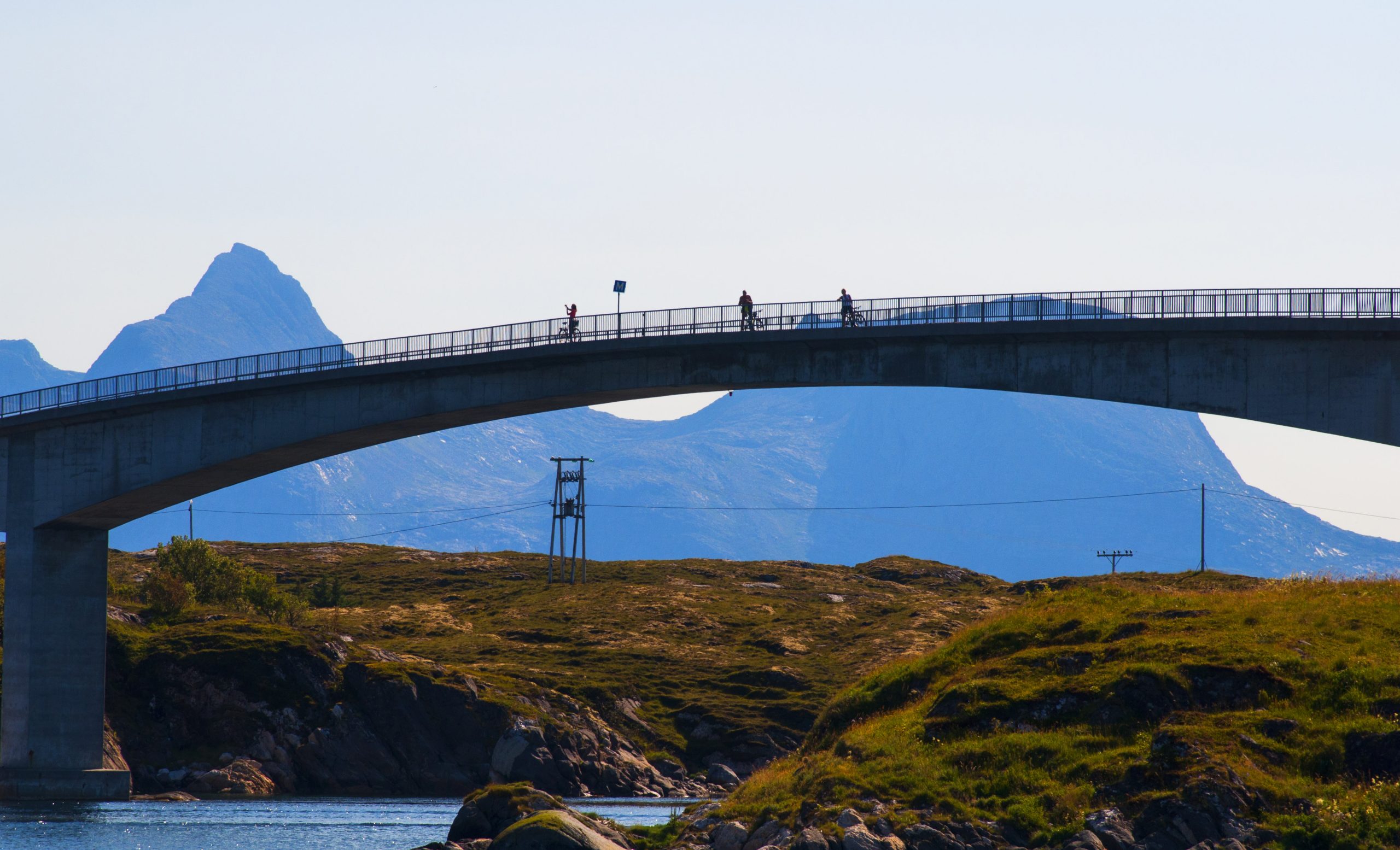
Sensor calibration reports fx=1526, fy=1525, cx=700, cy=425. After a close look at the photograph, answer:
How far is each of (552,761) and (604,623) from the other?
1729 inches

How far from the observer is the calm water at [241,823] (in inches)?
2340

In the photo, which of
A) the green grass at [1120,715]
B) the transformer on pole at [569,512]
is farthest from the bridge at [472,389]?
the transformer on pole at [569,512]

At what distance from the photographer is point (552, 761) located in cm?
9781

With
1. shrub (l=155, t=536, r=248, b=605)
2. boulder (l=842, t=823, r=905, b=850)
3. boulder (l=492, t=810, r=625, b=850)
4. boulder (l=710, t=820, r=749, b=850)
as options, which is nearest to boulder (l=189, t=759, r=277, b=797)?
shrub (l=155, t=536, r=248, b=605)

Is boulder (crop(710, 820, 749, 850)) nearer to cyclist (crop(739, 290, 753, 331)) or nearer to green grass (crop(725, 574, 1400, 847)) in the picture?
green grass (crop(725, 574, 1400, 847))

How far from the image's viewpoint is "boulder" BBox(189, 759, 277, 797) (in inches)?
3548

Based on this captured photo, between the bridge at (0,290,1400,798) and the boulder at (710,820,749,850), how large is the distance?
2340 cm

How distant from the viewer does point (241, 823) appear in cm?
7062

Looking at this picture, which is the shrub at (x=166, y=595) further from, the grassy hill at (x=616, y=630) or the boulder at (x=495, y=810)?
the boulder at (x=495, y=810)

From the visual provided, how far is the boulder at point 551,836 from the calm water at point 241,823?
49.6ft

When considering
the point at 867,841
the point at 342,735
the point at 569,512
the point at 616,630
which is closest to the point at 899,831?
the point at 867,841

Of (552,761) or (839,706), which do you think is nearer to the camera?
(839,706)

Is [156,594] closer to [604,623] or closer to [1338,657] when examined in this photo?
[604,623]

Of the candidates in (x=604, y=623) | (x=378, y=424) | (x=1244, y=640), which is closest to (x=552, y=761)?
(x=378, y=424)
